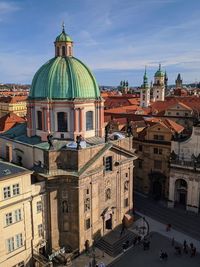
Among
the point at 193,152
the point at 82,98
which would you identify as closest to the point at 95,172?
the point at 82,98

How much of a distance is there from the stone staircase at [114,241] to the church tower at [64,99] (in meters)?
15.6

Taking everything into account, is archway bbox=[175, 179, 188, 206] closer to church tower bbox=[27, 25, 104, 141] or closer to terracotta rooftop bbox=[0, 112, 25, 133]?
church tower bbox=[27, 25, 104, 141]

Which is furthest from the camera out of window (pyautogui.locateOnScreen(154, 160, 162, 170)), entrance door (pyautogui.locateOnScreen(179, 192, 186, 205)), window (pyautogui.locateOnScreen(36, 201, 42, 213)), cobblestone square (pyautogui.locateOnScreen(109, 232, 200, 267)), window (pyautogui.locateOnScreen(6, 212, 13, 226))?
window (pyautogui.locateOnScreen(154, 160, 162, 170))

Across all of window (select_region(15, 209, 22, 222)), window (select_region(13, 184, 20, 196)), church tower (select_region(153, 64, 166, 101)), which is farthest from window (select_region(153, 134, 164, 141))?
church tower (select_region(153, 64, 166, 101))

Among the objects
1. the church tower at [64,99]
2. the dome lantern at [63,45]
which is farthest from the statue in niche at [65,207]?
the dome lantern at [63,45]

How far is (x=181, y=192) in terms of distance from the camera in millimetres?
57781

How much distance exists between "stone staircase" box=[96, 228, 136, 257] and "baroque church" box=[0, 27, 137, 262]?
1166mm

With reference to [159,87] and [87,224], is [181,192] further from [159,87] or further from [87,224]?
[159,87]

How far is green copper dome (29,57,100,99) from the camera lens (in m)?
44.0

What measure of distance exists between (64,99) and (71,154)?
819 cm

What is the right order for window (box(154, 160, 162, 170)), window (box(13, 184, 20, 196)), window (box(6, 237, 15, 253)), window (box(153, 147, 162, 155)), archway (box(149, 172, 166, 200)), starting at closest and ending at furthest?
window (box(13, 184, 20, 196))
window (box(6, 237, 15, 253))
window (box(153, 147, 162, 155))
window (box(154, 160, 162, 170))
archway (box(149, 172, 166, 200))

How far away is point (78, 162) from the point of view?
1617 inches

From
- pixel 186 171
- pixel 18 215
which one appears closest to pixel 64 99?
pixel 18 215

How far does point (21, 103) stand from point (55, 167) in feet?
334
